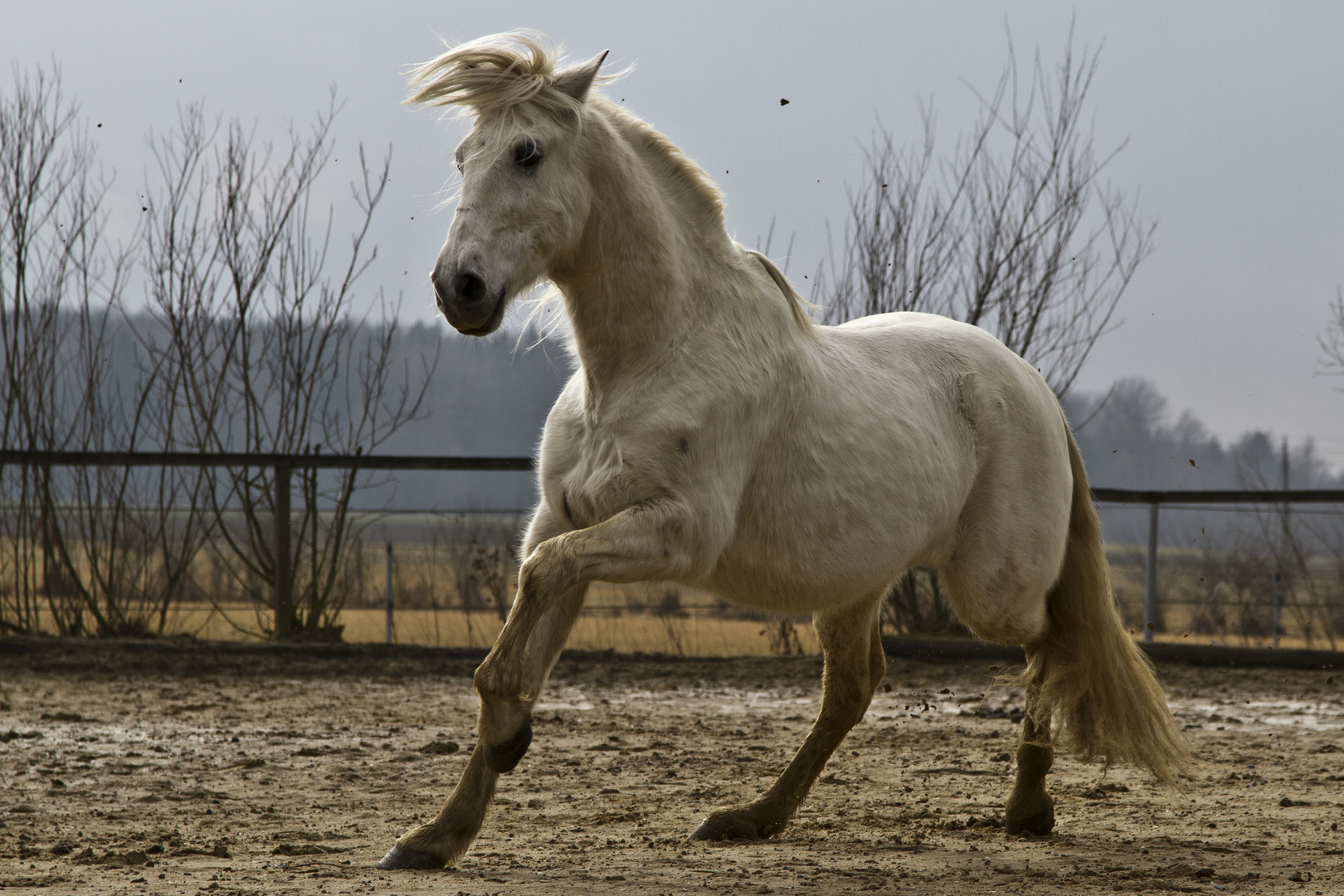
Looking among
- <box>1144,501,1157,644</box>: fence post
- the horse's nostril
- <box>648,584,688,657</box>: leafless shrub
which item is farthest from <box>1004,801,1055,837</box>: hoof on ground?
<box>648,584,688,657</box>: leafless shrub

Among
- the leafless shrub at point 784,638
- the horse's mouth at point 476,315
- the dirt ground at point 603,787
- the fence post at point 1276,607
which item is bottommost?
the dirt ground at point 603,787

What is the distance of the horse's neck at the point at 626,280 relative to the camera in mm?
2768

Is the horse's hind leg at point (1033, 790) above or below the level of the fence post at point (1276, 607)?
below

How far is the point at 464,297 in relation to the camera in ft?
7.98

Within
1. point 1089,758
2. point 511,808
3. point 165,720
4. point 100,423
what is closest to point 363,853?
point 511,808

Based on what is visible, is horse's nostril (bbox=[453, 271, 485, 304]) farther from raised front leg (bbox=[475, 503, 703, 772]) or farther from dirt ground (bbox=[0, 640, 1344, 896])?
dirt ground (bbox=[0, 640, 1344, 896])

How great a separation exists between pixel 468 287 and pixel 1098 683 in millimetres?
2458

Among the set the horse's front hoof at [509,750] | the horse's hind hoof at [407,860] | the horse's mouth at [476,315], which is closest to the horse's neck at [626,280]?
the horse's mouth at [476,315]

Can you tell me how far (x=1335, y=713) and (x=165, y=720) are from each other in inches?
232

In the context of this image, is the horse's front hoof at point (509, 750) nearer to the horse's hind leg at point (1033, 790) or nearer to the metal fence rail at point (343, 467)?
the horse's hind leg at point (1033, 790)

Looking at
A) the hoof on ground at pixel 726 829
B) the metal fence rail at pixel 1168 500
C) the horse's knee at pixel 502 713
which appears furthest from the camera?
the metal fence rail at pixel 1168 500

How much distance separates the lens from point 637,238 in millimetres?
2795

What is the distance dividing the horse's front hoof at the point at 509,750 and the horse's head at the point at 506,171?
95 cm

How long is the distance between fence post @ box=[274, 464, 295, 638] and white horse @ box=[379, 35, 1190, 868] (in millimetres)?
4999
